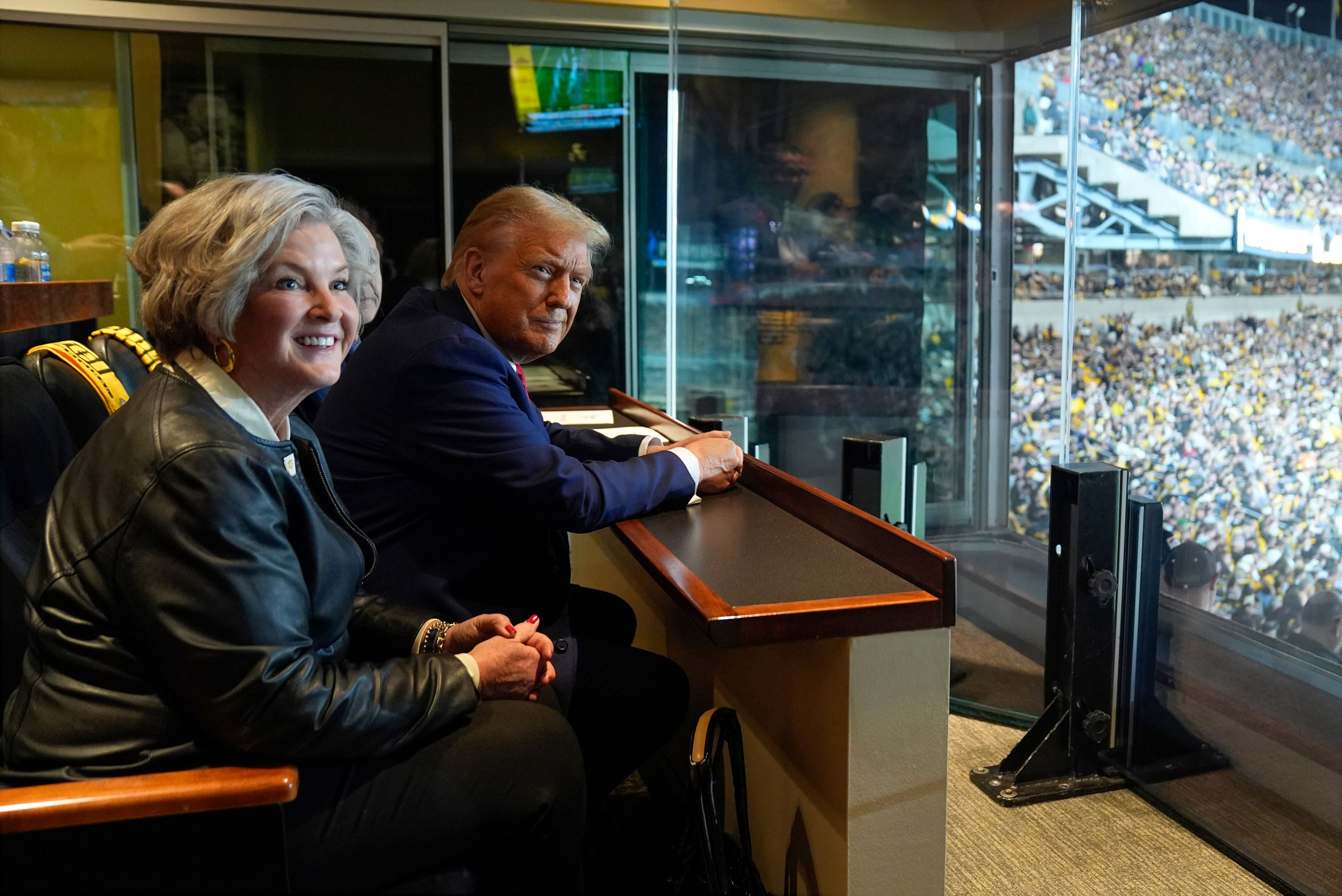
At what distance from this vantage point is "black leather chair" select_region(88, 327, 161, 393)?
1.96 metres

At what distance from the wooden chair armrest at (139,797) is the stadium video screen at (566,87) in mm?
3490

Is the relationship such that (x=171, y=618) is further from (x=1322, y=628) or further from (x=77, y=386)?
(x=1322, y=628)

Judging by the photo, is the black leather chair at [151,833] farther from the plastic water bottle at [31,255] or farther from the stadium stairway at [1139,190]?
the stadium stairway at [1139,190]

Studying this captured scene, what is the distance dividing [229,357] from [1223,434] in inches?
95.1

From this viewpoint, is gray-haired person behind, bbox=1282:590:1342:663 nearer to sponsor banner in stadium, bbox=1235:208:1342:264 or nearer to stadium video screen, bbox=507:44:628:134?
sponsor banner in stadium, bbox=1235:208:1342:264

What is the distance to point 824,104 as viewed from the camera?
3.44 meters

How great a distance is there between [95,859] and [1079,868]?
1.77 metres

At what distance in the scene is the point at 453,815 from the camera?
1.26m

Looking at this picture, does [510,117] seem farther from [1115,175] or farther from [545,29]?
[1115,175]

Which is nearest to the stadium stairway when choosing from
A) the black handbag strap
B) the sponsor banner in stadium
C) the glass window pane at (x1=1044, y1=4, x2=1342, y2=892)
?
the glass window pane at (x1=1044, y1=4, x2=1342, y2=892)

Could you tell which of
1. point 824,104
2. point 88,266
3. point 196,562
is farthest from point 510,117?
point 196,562

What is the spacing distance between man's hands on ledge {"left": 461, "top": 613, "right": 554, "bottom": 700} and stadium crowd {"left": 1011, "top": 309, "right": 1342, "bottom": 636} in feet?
5.77

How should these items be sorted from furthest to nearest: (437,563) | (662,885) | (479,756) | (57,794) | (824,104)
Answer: (824,104)
(662,885)
(437,563)
(479,756)
(57,794)

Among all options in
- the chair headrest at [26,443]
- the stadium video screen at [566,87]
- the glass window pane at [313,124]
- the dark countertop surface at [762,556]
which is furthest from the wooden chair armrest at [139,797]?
the stadium video screen at [566,87]
